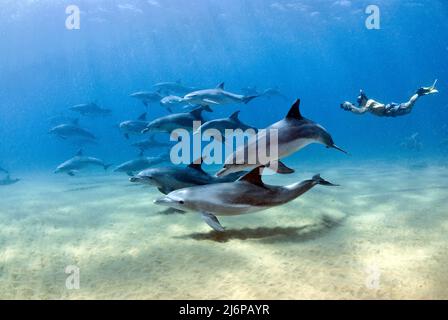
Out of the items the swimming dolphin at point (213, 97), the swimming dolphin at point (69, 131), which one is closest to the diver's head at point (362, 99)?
the swimming dolphin at point (213, 97)

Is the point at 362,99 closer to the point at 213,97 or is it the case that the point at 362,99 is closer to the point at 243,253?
the point at 213,97

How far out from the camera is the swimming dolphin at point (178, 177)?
607 centimetres

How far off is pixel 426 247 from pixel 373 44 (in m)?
83.8

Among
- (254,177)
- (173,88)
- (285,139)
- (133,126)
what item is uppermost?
(173,88)

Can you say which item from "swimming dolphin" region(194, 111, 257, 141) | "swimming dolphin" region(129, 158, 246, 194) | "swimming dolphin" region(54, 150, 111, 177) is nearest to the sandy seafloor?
"swimming dolphin" region(129, 158, 246, 194)

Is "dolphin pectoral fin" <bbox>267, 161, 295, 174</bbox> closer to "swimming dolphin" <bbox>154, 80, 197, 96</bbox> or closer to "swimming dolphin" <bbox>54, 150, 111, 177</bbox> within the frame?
"swimming dolphin" <bbox>54, 150, 111, 177</bbox>

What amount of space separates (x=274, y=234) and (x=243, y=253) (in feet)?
3.05

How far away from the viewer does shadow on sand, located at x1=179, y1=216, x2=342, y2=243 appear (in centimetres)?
464

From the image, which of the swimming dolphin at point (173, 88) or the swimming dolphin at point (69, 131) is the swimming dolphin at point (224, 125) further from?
the swimming dolphin at point (69, 131)

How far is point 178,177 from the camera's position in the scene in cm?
617

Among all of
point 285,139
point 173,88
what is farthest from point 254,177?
point 173,88

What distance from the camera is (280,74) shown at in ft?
350

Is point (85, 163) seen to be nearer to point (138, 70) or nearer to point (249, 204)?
point (249, 204)

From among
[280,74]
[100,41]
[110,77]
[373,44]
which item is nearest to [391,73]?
[280,74]
